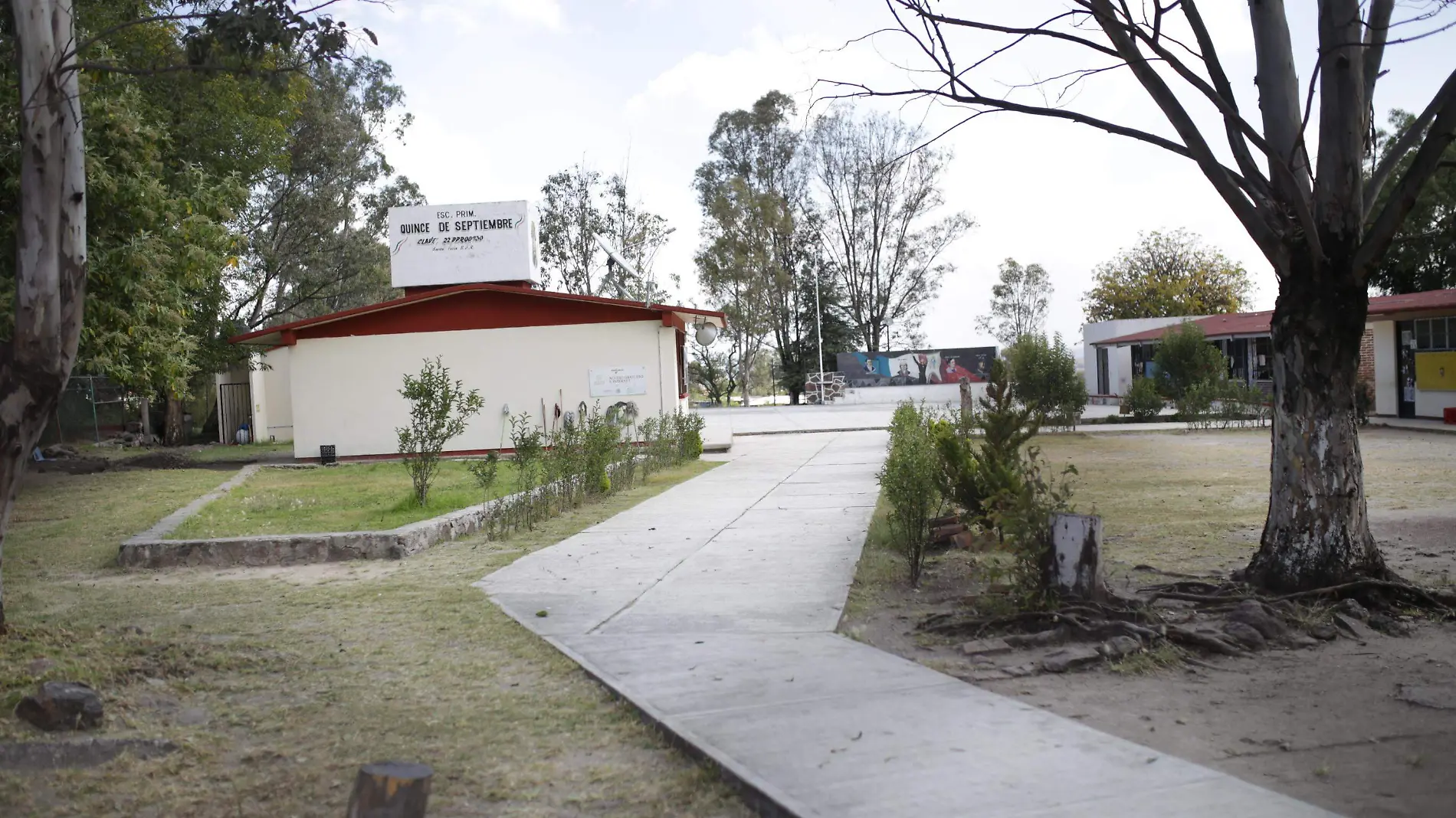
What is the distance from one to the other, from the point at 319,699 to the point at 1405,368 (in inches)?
1140

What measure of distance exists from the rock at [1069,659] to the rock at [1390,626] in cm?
179

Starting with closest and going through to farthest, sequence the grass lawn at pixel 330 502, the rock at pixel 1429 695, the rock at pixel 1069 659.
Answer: the rock at pixel 1429 695 < the rock at pixel 1069 659 < the grass lawn at pixel 330 502

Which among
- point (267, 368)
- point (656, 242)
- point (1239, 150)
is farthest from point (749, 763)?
point (656, 242)

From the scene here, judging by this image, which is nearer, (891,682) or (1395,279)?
(891,682)

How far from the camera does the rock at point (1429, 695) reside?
15.8 ft

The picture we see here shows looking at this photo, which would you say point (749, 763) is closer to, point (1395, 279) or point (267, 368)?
point (267, 368)

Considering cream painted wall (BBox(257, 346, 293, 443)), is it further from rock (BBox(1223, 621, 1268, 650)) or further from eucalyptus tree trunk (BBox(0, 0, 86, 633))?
rock (BBox(1223, 621, 1268, 650))

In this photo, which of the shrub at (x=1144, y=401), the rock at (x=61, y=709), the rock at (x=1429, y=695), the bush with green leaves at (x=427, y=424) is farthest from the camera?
the shrub at (x=1144, y=401)

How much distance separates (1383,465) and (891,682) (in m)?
13.4

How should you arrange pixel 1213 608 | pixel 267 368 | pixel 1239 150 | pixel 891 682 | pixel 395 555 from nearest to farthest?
pixel 891 682 < pixel 1213 608 < pixel 1239 150 < pixel 395 555 < pixel 267 368

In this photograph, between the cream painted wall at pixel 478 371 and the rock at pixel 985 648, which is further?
the cream painted wall at pixel 478 371

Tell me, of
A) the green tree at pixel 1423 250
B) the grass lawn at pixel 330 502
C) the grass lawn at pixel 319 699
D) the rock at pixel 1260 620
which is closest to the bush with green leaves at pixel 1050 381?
the green tree at pixel 1423 250

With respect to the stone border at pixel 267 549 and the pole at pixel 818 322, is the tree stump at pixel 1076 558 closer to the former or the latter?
the stone border at pixel 267 549

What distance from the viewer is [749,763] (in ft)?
13.8
